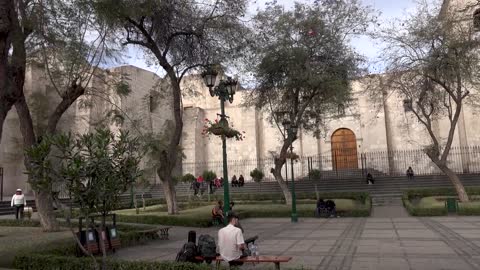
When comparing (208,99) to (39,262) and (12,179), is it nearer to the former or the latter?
(12,179)

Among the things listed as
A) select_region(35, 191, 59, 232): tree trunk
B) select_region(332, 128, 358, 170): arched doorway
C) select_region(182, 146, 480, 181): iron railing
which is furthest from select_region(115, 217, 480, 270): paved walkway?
select_region(332, 128, 358, 170): arched doorway

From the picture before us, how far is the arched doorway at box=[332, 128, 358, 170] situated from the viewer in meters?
37.9

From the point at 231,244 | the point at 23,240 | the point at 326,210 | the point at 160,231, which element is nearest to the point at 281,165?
the point at 326,210

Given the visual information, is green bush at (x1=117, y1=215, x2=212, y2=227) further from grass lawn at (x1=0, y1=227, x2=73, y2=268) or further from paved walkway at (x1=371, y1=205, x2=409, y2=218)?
paved walkway at (x1=371, y1=205, x2=409, y2=218)

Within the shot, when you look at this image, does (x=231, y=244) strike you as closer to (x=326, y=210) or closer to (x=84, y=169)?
(x=84, y=169)

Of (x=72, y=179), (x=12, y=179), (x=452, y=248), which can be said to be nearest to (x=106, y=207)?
(x=72, y=179)

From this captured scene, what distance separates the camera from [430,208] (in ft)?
60.5

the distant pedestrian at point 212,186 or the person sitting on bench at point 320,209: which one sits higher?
the distant pedestrian at point 212,186

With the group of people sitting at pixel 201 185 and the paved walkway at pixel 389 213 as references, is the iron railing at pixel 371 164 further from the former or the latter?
the paved walkway at pixel 389 213

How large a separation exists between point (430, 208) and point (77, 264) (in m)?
15.2

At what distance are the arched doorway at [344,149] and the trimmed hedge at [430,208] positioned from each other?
34.4ft

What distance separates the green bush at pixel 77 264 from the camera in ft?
23.0

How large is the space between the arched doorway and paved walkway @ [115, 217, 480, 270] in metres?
20.7


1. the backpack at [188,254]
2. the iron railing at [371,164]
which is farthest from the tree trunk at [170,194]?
the iron railing at [371,164]
